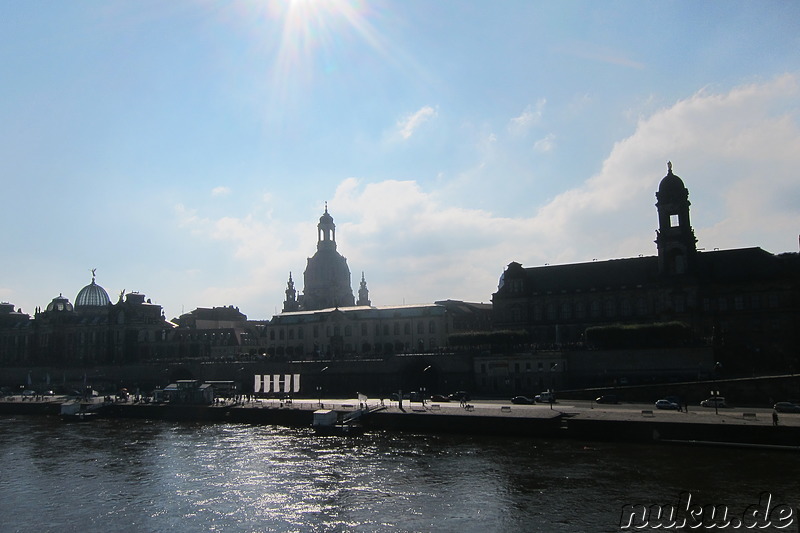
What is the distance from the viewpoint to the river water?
118 feet

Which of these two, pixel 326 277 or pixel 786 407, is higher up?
pixel 326 277

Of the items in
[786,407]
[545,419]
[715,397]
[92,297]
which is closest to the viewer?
[545,419]

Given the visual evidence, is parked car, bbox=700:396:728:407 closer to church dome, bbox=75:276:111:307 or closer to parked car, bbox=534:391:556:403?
parked car, bbox=534:391:556:403

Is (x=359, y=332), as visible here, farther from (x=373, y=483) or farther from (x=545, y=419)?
(x=373, y=483)

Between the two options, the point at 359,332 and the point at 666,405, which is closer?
the point at 666,405

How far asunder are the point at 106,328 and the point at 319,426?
98.1 meters

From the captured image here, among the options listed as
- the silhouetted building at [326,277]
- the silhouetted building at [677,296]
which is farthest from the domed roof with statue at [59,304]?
the silhouetted building at [677,296]

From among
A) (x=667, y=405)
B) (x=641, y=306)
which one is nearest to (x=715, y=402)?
(x=667, y=405)

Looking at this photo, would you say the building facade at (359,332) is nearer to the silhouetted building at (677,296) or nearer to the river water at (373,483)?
the silhouetted building at (677,296)

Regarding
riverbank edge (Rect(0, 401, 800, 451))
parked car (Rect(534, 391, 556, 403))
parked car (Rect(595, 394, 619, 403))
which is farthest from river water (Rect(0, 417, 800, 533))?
parked car (Rect(595, 394, 619, 403))

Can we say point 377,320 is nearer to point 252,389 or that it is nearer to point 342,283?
point 252,389

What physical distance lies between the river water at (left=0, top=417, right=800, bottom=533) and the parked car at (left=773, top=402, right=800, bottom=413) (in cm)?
1314

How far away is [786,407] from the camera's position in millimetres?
60000

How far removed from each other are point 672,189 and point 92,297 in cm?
13518
